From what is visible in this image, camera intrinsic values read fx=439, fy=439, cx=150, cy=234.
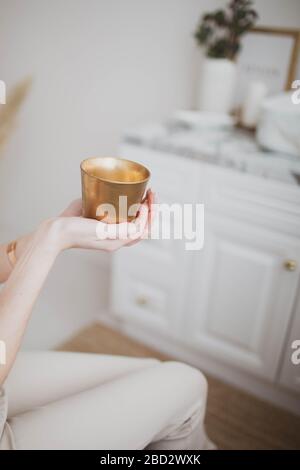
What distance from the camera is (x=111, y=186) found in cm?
41

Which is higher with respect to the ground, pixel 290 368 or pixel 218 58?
pixel 218 58

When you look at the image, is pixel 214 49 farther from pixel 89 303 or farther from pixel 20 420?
pixel 20 420

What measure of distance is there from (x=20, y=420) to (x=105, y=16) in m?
1.30

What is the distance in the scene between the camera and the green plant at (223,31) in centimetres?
112

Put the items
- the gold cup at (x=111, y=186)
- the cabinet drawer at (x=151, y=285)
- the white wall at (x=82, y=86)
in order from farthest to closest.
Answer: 1. the white wall at (x=82, y=86)
2. the cabinet drawer at (x=151, y=285)
3. the gold cup at (x=111, y=186)

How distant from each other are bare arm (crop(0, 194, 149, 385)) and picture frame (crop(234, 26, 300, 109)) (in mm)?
894

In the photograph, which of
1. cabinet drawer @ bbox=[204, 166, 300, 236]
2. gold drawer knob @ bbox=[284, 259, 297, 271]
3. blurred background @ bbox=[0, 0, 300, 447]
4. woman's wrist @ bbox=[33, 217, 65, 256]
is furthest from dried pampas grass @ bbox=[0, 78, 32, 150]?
woman's wrist @ bbox=[33, 217, 65, 256]

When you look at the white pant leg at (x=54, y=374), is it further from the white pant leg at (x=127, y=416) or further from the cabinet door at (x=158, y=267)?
the cabinet door at (x=158, y=267)

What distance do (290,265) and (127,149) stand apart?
0.48 metres

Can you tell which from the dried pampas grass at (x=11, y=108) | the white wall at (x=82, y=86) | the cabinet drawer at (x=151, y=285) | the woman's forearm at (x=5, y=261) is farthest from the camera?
the dried pampas grass at (x=11, y=108)

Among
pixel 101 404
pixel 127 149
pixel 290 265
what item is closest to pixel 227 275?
pixel 290 265

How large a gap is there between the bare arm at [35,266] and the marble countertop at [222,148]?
Answer: 1.78ft

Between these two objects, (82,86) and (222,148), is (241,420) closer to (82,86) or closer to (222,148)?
(222,148)

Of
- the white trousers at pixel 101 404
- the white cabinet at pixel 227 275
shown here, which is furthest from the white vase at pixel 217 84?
the white trousers at pixel 101 404
